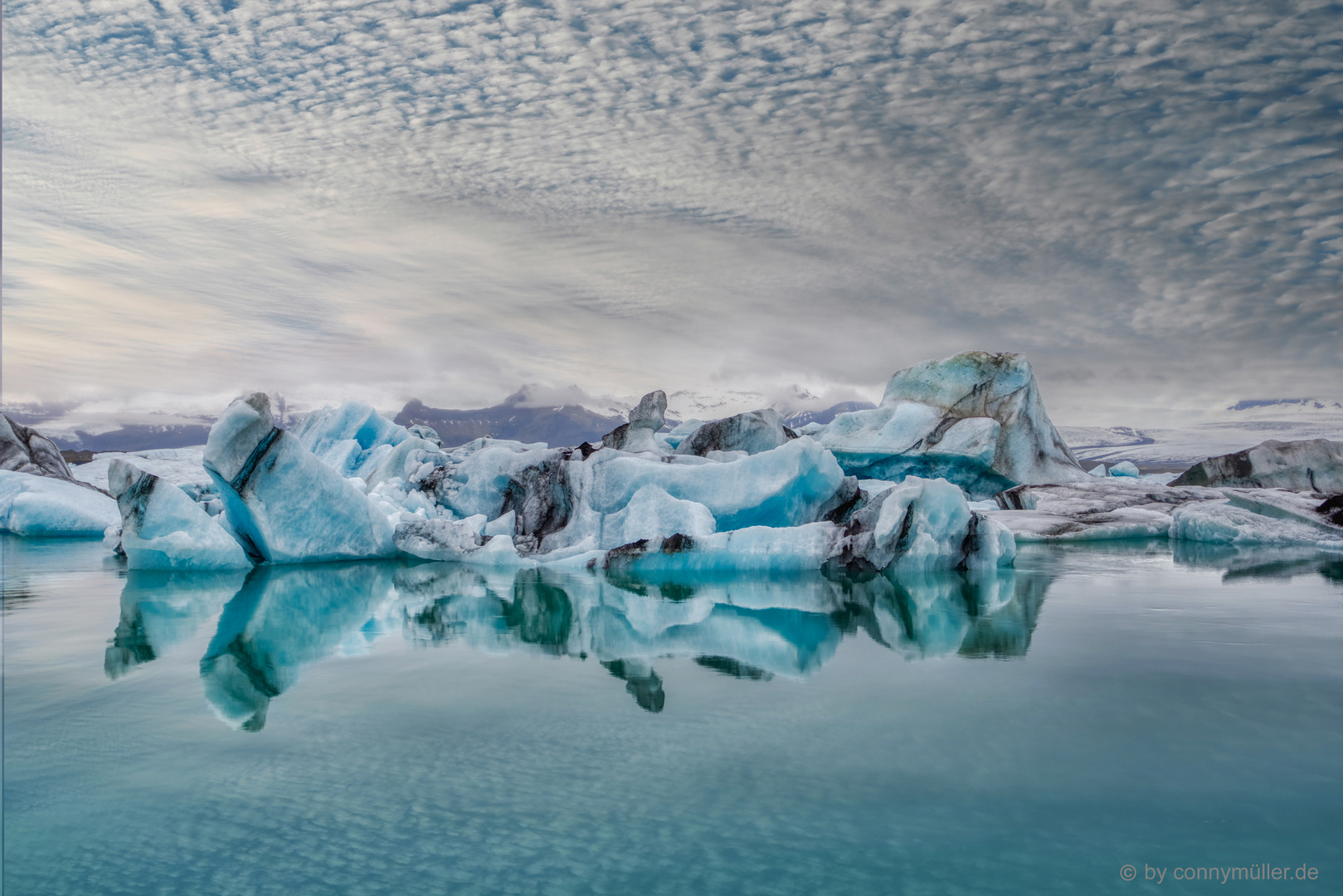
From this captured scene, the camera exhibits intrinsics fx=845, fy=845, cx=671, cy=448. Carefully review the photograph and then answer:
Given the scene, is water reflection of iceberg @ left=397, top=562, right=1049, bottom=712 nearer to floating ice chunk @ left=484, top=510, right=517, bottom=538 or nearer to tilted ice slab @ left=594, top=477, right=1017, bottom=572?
tilted ice slab @ left=594, top=477, right=1017, bottom=572

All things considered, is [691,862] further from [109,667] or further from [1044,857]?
[109,667]

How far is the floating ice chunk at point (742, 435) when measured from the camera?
14516mm

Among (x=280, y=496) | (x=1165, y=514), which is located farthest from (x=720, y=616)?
(x=1165, y=514)

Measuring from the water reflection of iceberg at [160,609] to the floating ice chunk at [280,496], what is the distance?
658mm

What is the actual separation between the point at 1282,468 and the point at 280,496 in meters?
20.5

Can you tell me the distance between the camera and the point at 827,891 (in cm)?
213

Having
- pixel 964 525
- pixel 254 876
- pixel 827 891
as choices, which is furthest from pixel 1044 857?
pixel 964 525

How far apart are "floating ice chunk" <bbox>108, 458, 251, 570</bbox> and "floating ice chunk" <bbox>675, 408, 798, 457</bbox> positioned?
7.43 m

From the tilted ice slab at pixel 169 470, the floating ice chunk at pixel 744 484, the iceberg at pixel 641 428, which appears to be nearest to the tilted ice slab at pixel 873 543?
the floating ice chunk at pixel 744 484

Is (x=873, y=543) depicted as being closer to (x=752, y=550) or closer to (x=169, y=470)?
(x=752, y=550)

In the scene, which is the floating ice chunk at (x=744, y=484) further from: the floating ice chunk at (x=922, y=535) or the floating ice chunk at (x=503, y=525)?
the floating ice chunk at (x=503, y=525)

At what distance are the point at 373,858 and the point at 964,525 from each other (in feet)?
28.2

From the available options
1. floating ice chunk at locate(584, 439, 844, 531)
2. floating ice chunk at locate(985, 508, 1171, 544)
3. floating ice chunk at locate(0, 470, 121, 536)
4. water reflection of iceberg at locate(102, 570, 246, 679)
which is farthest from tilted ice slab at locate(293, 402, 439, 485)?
floating ice chunk at locate(985, 508, 1171, 544)

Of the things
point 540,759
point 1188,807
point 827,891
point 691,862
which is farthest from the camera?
point 540,759
